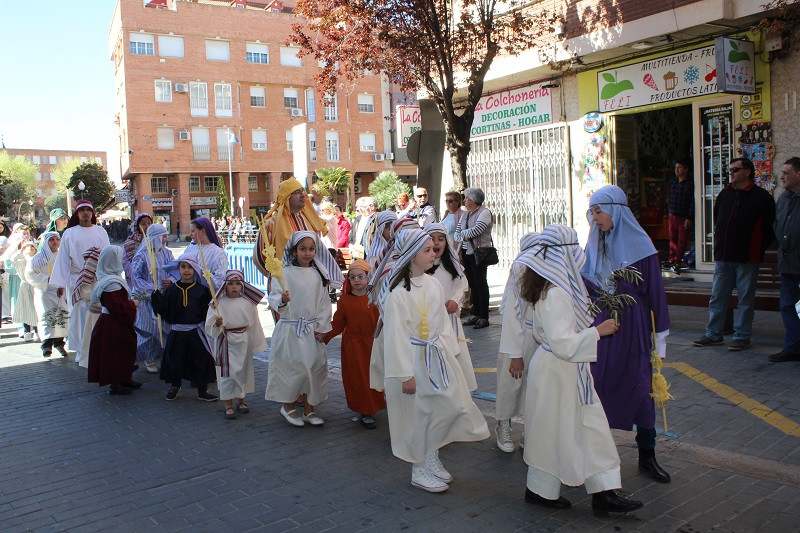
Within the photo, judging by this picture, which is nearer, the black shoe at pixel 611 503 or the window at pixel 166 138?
the black shoe at pixel 611 503

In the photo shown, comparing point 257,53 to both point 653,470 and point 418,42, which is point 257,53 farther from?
point 653,470

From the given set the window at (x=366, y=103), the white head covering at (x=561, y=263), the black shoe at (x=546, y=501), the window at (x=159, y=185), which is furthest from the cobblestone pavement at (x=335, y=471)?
the window at (x=366, y=103)

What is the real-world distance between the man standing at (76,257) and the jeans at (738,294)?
750 centimetres

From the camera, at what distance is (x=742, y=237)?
7.82 m

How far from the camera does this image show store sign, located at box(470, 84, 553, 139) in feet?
47.9

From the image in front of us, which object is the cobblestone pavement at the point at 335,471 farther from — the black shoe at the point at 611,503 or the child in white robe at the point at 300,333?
the child in white robe at the point at 300,333

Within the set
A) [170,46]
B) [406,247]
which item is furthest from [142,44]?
[406,247]

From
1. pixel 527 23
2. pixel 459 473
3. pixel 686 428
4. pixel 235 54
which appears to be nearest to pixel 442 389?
pixel 459 473

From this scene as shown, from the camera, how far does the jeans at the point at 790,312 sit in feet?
23.7

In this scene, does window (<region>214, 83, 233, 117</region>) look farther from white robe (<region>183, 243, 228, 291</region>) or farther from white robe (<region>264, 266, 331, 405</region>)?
white robe (<region>264, 266, 331, 405</region>)

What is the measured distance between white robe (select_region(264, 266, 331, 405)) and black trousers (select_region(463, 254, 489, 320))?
14.2ft

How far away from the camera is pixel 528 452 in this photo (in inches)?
158

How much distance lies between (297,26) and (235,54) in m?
46.2

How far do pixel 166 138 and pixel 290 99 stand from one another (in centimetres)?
1033
